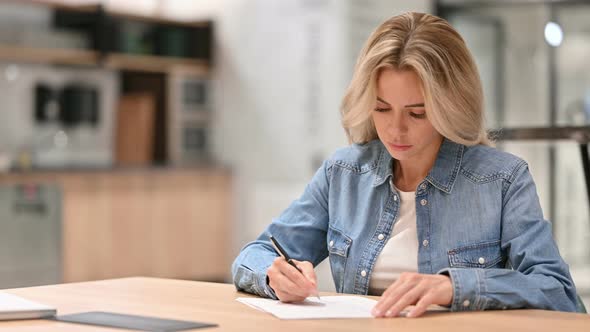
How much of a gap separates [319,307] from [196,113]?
596 cm

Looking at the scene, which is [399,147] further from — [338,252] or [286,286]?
[286,286]

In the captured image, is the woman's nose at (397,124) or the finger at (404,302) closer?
the finger at (404,302)

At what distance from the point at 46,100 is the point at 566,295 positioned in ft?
18.5

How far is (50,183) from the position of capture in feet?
21.0

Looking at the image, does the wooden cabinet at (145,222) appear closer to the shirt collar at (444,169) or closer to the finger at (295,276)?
the shirt collar at (444,169)

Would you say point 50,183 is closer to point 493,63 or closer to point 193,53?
point 193,53

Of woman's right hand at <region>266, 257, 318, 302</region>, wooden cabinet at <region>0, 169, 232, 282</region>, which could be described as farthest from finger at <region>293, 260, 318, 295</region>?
wooden cabinet at <region>0, 169, 232, 282</region>

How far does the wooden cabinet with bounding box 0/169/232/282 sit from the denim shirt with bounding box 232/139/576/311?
431cm

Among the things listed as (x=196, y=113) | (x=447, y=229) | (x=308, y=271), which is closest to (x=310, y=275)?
(x=308, y=271)

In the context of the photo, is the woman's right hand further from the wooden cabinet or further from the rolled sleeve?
the wooden cabinet

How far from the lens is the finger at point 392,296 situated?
1.72 m

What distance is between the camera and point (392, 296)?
5.66ft

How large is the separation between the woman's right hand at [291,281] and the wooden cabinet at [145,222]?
15.1 ft

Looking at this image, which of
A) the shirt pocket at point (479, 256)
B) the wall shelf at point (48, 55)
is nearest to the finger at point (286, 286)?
the shirt pocket at point (479, 256)
